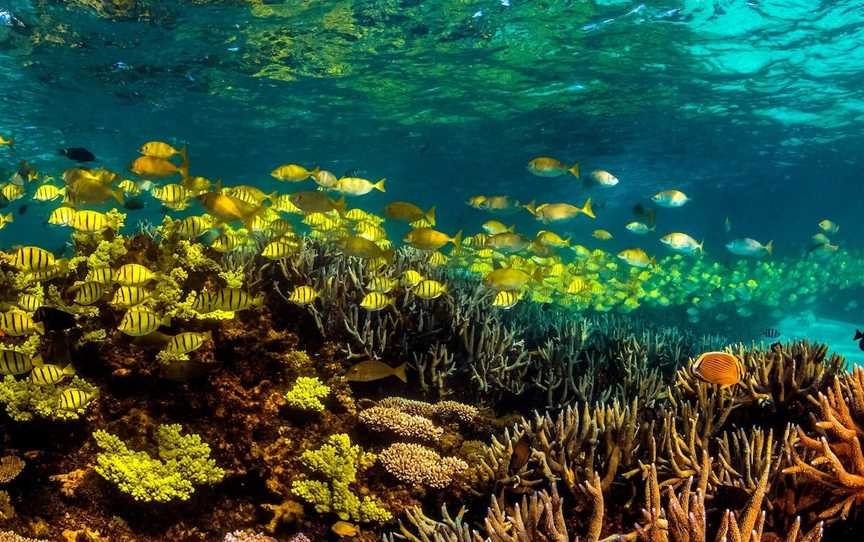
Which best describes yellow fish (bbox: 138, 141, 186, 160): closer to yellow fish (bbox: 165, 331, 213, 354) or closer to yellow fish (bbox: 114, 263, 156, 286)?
yellow fish (bbox: 114, 263, 156, 286)

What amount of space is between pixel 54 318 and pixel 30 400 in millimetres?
687

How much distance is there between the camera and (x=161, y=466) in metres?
4.12

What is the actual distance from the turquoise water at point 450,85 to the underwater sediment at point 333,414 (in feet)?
10.5

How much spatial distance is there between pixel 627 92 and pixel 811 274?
12.0m

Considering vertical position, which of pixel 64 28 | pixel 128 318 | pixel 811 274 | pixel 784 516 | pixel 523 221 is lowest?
pixel 523 221

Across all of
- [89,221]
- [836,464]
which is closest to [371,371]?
[89,221]

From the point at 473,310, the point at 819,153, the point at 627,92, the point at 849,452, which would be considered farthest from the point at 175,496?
the point at 819,153

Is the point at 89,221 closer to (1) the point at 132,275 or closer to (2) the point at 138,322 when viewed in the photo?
(1) the point at 132,275

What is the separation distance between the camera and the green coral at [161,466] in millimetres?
3998

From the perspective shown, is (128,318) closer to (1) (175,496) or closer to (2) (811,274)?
(1) (175,496)

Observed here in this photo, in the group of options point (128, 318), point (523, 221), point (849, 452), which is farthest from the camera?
point (523, 221)

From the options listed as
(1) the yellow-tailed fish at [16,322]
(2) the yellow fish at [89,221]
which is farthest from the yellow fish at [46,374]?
(2) the yellow fish at [89,221]

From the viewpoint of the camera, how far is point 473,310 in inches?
257

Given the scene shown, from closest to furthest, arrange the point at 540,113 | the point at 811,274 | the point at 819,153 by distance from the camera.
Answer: the point at 811,274, the point at 540,113, the point at 819,153
